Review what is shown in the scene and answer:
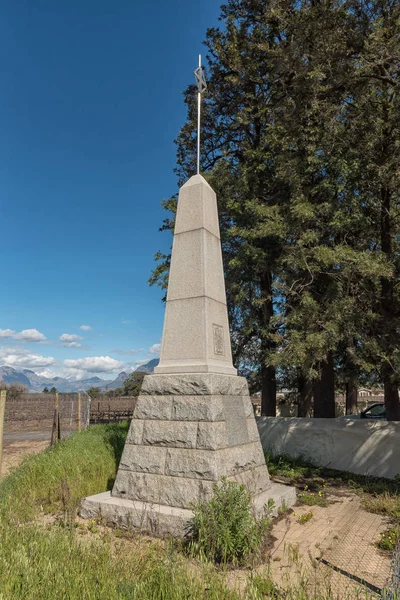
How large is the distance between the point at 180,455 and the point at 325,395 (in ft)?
26.0

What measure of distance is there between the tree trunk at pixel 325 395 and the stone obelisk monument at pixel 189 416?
20.5 feet

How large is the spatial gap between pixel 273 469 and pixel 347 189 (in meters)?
6.14

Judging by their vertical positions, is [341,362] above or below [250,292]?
below

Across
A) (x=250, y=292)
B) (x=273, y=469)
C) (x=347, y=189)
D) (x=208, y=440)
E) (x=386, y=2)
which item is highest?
(x=386, y=2)

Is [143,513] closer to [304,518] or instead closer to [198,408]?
[198,408]

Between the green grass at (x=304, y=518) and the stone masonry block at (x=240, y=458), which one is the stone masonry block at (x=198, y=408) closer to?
the stone masonry block at (x=240, y=458)

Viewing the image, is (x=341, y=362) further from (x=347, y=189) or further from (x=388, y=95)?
(x=388, y=95)

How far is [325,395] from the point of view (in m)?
11.7

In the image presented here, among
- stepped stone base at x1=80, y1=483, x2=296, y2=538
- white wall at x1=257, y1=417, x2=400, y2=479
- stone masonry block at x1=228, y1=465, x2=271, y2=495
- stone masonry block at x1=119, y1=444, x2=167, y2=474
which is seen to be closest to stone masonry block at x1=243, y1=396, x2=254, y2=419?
stone masonry block at x1=228, y1=465, x2=271, y2=495

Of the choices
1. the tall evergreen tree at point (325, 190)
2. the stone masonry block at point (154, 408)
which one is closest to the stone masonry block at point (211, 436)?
the stone masonry block at point (154, 408)

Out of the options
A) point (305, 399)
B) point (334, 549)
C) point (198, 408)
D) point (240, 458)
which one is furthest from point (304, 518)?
point (305, 399)

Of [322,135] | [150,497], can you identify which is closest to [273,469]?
[150,497]

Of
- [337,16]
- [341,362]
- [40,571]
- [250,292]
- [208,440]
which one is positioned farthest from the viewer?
[341,362]

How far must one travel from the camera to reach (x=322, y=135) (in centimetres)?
920
